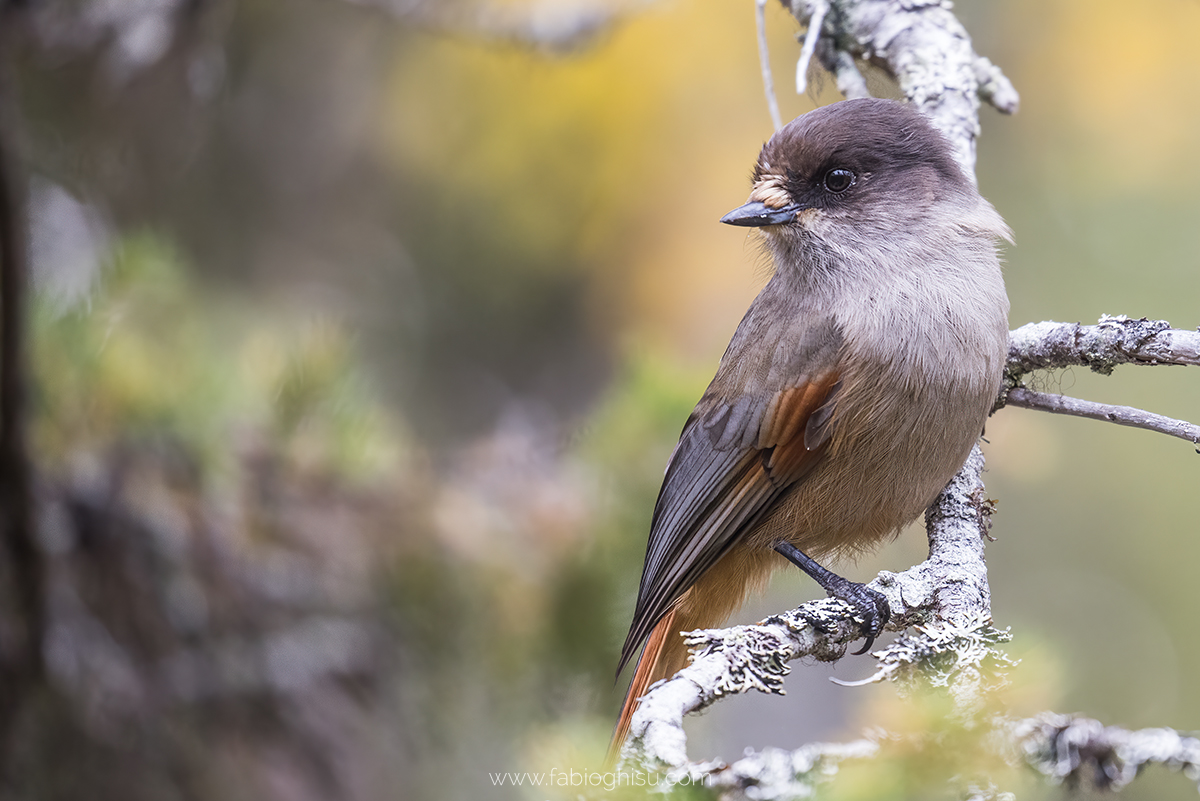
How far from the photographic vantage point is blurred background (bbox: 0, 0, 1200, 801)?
2592 millimetres

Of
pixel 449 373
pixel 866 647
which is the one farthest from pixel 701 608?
pixel 449 373

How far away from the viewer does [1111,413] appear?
1821mm

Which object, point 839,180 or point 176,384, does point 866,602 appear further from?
point 176,384

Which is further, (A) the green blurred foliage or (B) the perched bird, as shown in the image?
(A) the green blurred foliage

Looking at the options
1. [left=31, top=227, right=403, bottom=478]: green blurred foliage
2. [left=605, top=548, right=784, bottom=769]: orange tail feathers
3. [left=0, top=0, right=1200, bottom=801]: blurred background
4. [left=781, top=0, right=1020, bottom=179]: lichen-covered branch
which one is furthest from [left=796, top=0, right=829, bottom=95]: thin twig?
[left=31, top=227, right=403, bottom=478]: green blurred foliage

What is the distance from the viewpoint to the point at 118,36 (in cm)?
331

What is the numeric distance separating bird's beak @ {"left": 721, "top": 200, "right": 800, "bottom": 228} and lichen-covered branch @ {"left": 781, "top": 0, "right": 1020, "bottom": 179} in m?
0.43

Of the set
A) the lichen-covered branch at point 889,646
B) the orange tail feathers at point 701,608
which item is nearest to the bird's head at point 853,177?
the lichen-covered branch at point 889,646

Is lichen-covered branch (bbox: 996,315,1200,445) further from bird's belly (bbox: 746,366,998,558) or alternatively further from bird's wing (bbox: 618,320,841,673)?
bird's wing (bbox: 618,320,841,673)

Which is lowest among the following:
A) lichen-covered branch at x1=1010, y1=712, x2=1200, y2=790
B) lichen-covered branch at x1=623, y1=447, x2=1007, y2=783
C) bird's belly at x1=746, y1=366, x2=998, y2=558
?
lichen-covered branch at x1=1010, y1=712, x2=1200, y2=790

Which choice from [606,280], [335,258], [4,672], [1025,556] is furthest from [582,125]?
[1025,556]

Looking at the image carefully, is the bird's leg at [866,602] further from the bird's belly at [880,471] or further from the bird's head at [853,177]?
the bird's head at [853,177]

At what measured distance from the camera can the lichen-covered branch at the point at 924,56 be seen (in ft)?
8.14

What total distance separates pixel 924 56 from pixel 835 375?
0.93 m
